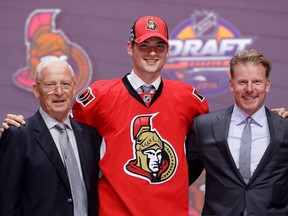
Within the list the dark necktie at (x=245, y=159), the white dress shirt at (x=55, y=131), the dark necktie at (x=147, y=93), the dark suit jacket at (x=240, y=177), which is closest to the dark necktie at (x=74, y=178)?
the white dress shirt at (x=55, y=131)

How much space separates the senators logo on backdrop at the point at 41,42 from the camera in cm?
427

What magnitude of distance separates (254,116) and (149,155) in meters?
0.45

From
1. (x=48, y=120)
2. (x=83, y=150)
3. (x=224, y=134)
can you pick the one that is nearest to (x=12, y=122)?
(x=48, y=120)

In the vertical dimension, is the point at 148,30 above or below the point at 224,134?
above

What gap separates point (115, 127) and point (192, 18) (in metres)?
1.70

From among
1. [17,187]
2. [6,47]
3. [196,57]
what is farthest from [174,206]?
[6,47]

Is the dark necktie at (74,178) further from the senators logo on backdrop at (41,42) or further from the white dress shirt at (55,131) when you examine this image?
the senators logo on backdrop at (41,42)

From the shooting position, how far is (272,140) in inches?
101

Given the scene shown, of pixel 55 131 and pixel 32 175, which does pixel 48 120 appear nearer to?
pixel 55 131

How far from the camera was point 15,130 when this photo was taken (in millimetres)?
2418

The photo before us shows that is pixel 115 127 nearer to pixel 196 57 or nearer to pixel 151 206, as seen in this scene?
pixel 151 206

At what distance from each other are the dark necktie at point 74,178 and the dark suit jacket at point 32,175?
33mm

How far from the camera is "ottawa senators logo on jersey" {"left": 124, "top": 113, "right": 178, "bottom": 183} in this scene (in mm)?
2658

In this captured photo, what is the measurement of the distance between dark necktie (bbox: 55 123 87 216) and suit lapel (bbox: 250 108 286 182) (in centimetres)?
65
